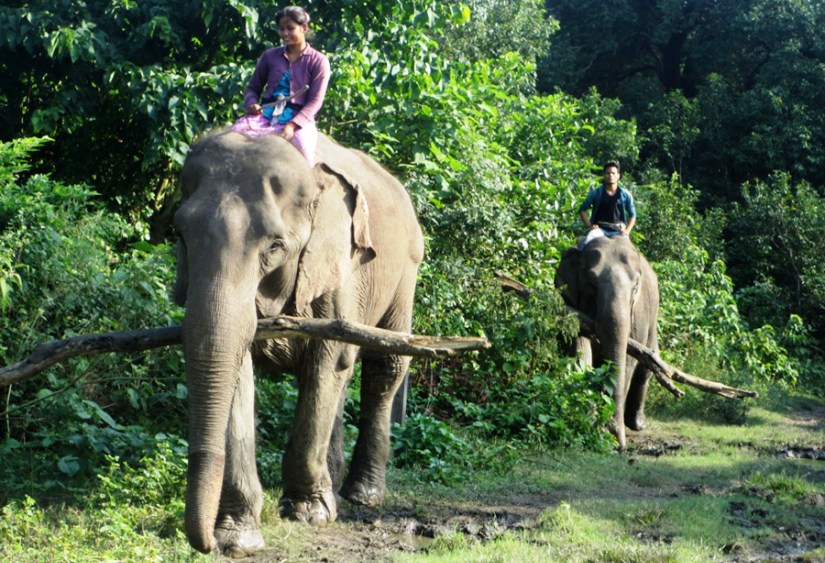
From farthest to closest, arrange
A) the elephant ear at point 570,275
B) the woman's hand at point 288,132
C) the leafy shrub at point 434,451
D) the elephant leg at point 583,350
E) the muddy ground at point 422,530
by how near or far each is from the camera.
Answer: the elephant ear at point 570,275 < the elephant leg at point 583,350 < the leafy shrub at point 434,451 < the woman's hand at point 288,132 < the muddy ground at point 422,530

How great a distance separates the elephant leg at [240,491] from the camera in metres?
5.80

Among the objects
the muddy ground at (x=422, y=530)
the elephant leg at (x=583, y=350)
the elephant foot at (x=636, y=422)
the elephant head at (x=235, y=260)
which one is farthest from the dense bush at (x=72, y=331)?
the elephant foot at (x=636, y=422)

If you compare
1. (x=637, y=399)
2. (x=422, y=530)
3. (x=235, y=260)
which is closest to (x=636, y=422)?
(x=637, y=399)

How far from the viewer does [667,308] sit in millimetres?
15953

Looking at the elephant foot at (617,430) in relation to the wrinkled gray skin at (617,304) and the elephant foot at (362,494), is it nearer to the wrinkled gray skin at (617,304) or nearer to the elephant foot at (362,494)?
the wrinkled gray skin at (617,304)

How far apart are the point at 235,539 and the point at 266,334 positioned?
1.05 m

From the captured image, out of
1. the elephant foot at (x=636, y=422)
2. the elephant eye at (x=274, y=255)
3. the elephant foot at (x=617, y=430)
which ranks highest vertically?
the elephant eye at (x=274, y=255)

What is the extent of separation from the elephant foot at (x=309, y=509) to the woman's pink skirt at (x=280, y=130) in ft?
6.28

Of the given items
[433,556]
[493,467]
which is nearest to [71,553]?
[433,556]

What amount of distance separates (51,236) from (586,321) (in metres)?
5.59

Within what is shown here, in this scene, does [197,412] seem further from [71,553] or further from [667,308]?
[667,308]

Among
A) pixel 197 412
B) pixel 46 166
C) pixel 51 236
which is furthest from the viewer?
pixel 46 166

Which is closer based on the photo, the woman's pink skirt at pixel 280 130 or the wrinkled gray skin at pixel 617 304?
the woman's pink skirt at pixel 280 130

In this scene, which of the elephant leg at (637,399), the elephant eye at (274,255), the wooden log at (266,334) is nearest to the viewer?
the wooden log at (266,334)
